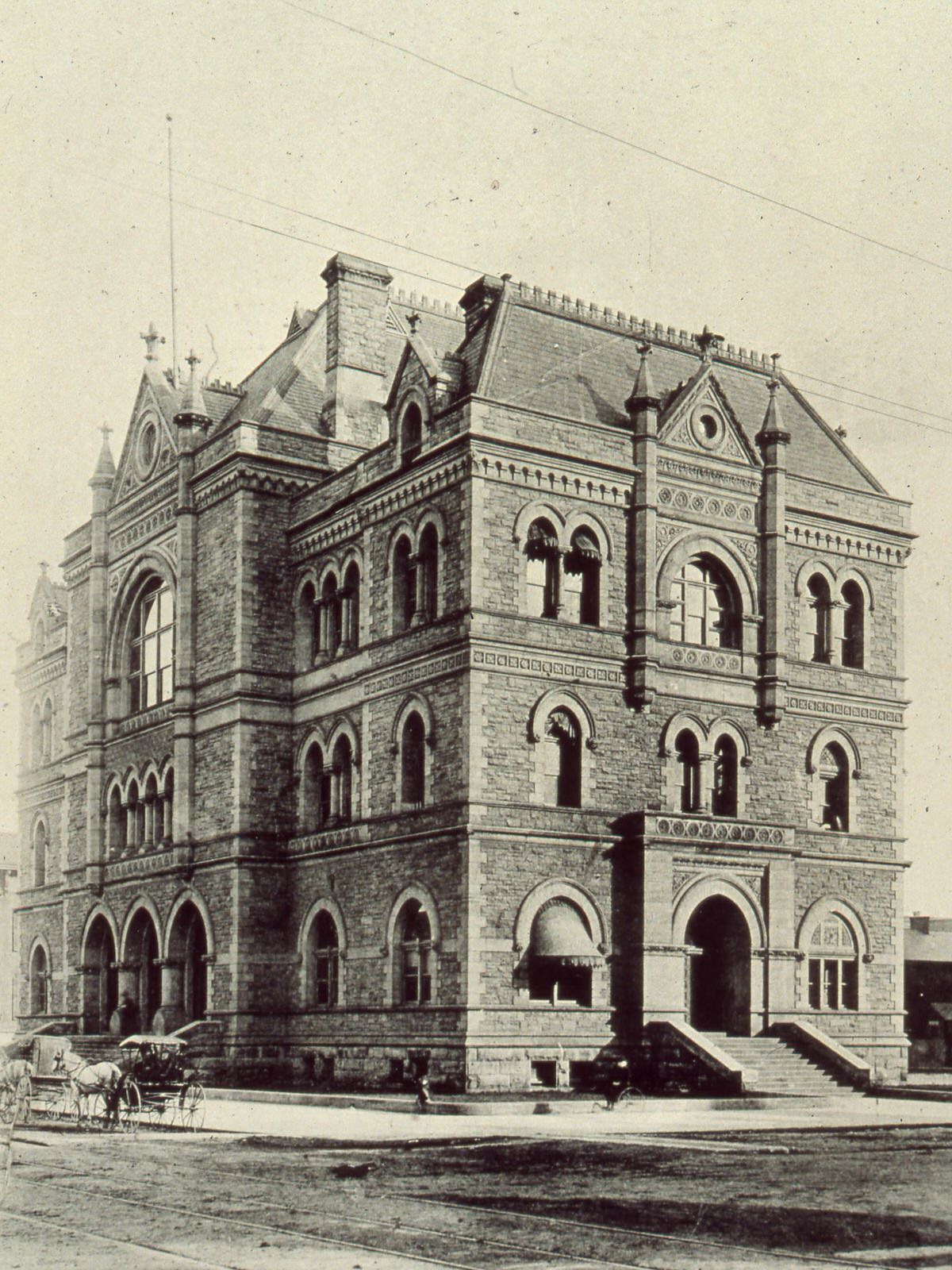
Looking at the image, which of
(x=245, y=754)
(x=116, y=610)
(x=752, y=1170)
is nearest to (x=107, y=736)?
(x=116, y=610)

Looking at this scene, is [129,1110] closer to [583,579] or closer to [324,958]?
[324,958]

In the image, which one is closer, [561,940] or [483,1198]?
Result: [483,1198]

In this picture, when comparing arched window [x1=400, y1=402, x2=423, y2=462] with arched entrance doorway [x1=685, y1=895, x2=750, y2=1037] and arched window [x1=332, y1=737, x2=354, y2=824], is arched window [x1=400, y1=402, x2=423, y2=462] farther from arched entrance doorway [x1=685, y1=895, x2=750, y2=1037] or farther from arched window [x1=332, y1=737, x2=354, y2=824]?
arched entrance doorway [x1=685, y1=895, x2=750, y2=1037]

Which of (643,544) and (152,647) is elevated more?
(643,544)

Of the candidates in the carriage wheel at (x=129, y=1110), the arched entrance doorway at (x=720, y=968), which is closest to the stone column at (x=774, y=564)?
the arched entrance doorway at (x=720, y=968)

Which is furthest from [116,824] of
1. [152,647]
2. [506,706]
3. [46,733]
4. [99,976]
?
[506,706]

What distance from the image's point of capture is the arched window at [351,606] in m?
35.3

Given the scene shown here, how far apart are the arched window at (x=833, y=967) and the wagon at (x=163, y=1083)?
13753 mm

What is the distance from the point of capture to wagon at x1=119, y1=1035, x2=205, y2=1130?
2534cm

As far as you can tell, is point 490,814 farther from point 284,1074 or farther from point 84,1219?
point 84,1219

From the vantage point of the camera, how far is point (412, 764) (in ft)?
107

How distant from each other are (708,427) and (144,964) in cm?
2009

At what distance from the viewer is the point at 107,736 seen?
43.2m

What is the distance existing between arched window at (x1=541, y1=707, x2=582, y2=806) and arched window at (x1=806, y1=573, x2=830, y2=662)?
7266 millimetres
